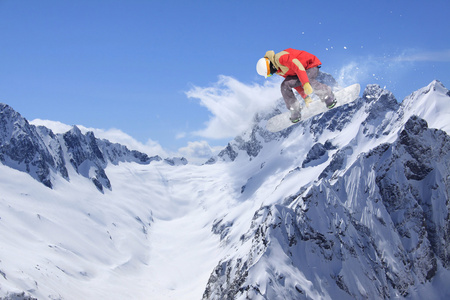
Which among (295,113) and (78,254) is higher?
(78,254)

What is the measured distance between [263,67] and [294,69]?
1306 mm

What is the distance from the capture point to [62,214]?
16562cm

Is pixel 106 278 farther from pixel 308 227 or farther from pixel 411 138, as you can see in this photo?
pixel 411 138

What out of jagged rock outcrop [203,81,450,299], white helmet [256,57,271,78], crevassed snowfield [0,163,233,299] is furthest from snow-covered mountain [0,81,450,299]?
white helmet [256,57,271,78]

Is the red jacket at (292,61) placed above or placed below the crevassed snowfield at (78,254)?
below

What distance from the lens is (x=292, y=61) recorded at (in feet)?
48.6

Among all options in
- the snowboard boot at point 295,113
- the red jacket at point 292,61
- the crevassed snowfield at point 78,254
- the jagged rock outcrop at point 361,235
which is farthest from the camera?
the crevassed snowfield at point 78,254

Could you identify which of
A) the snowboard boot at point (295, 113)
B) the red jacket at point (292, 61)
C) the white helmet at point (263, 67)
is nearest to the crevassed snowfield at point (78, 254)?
the snowboard boot at point (295, 113)

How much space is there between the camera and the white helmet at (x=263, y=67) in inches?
583

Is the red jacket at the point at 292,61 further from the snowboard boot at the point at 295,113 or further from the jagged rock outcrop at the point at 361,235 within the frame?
the jagged rock outcrop at the point at 361,235

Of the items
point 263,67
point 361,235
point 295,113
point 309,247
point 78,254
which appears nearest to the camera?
point 263,67

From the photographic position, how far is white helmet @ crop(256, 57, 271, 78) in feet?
48.6

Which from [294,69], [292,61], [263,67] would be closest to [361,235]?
[294,69]

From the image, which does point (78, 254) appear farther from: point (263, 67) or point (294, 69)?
point (294, 69)
